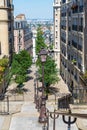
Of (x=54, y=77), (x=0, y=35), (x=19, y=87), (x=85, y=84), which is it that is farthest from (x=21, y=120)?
(x=0, y=35)

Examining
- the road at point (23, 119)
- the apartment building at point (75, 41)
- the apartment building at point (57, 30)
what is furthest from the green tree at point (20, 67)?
the road at point (23, 119)

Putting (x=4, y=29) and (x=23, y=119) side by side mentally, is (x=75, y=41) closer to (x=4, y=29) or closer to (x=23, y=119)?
(x=4, y=29)

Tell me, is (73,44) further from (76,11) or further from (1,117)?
(1,117)

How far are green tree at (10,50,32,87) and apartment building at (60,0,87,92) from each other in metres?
8.92

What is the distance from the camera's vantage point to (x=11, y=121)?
26578 mm

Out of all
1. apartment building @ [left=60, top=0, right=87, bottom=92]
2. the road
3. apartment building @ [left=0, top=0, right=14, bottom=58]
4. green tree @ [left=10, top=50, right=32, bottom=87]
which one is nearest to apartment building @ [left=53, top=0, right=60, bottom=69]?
apartment building @ [left=60, top=0, right=87, bottom=92]

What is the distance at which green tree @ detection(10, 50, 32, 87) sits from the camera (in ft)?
215

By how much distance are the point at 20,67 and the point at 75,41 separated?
11.6 metres

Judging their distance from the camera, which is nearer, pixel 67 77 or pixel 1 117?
pixel 1 117

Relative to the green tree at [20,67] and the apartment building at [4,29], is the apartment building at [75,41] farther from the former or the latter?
the apartment building at [4,29]

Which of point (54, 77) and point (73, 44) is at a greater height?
point (73, 44)

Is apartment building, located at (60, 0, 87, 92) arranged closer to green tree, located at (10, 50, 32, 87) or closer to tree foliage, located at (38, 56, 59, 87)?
tree foliage, located at (38, 56, 59, 87)

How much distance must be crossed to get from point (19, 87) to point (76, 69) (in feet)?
38.8

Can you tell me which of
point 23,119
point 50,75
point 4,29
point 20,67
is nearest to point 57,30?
point 4,29
